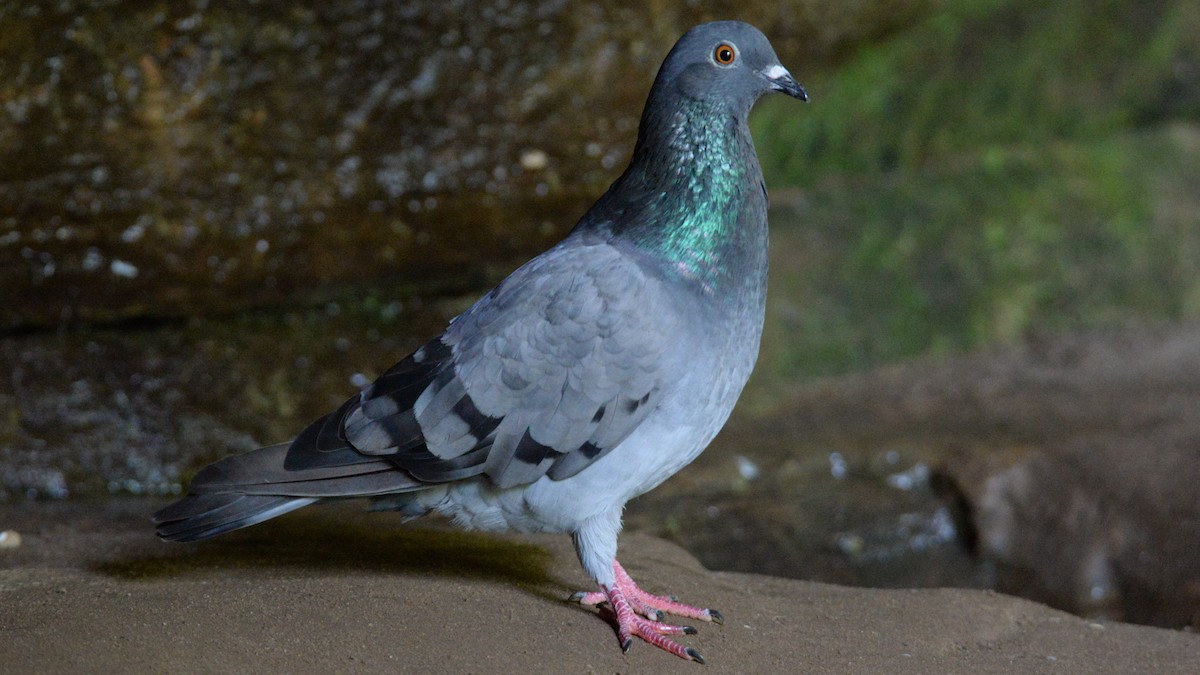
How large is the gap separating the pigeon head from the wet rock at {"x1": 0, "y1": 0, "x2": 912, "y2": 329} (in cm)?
280

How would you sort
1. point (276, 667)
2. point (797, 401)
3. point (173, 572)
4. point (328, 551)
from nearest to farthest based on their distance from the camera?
point (276, 667)
point (173, 572)
point (328, 551)
point (797, 401)

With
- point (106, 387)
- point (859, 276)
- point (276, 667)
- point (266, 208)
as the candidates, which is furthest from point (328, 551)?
point (859, 276)

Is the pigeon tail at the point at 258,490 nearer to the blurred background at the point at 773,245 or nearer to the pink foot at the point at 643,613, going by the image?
the pink foot at the point at 643,613

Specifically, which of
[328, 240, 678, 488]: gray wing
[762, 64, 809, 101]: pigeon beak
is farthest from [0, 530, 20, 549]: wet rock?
[762, 64, 809, 101]: pigeon beak

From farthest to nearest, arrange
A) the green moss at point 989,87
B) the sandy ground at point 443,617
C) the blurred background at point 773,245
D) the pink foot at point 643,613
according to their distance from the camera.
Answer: the green moss at point 989,87, the blurred background at point 773,245, the pink foot at point 643,613, the sandy ground at point 443,617

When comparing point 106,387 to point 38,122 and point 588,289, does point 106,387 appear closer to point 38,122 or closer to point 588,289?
point 38,122

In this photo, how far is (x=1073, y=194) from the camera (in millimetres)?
7266

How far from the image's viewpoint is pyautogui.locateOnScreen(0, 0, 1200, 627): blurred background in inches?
217

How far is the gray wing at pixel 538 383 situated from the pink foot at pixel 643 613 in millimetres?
432

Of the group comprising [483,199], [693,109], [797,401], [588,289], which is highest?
[693,109]

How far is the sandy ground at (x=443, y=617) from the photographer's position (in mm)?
3275

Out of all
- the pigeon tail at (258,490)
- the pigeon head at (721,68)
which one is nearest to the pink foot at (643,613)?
Result: the pigeon tail at (258,490)

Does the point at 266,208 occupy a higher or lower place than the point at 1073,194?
lower

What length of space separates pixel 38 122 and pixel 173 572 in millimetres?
2676
